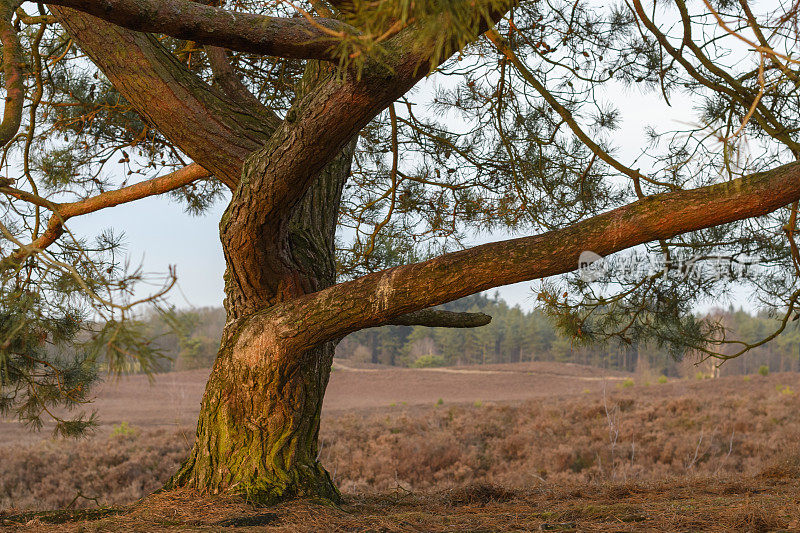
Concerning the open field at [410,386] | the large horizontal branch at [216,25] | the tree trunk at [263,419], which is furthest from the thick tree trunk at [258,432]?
the open field at [410,386]

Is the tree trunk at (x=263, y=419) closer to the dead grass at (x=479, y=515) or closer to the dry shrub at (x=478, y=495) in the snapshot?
the dead grass at (x=479, y=515)

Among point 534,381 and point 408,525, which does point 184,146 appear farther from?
point 534,381

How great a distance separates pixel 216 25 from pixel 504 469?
6.55 m

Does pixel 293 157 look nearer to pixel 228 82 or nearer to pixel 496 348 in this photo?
pixel 228 82

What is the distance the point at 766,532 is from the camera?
1723 mm

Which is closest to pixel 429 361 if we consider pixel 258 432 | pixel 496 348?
pixel 496 348

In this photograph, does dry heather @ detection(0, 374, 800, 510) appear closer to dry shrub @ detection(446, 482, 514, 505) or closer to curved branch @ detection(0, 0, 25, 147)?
dry shrub @ detection(446, 482, 514, 505)

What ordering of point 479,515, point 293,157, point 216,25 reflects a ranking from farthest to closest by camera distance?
point 479,515, point 293,157, point 216,25

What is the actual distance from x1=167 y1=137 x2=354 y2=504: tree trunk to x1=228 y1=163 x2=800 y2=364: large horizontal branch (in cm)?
17

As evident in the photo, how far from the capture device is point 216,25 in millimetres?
1485

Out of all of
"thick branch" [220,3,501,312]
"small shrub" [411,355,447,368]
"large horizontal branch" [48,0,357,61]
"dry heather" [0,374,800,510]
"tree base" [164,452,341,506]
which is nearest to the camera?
"large horizontal branch" [48,0,357,61]

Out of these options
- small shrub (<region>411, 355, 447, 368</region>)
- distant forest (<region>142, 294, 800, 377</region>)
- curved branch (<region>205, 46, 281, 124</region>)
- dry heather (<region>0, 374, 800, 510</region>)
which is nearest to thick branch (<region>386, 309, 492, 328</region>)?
curved branch (<region>205, 46, 281, 124</region>)

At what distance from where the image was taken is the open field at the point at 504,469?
78.8 inches

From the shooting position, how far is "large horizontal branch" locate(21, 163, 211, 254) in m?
2.78
